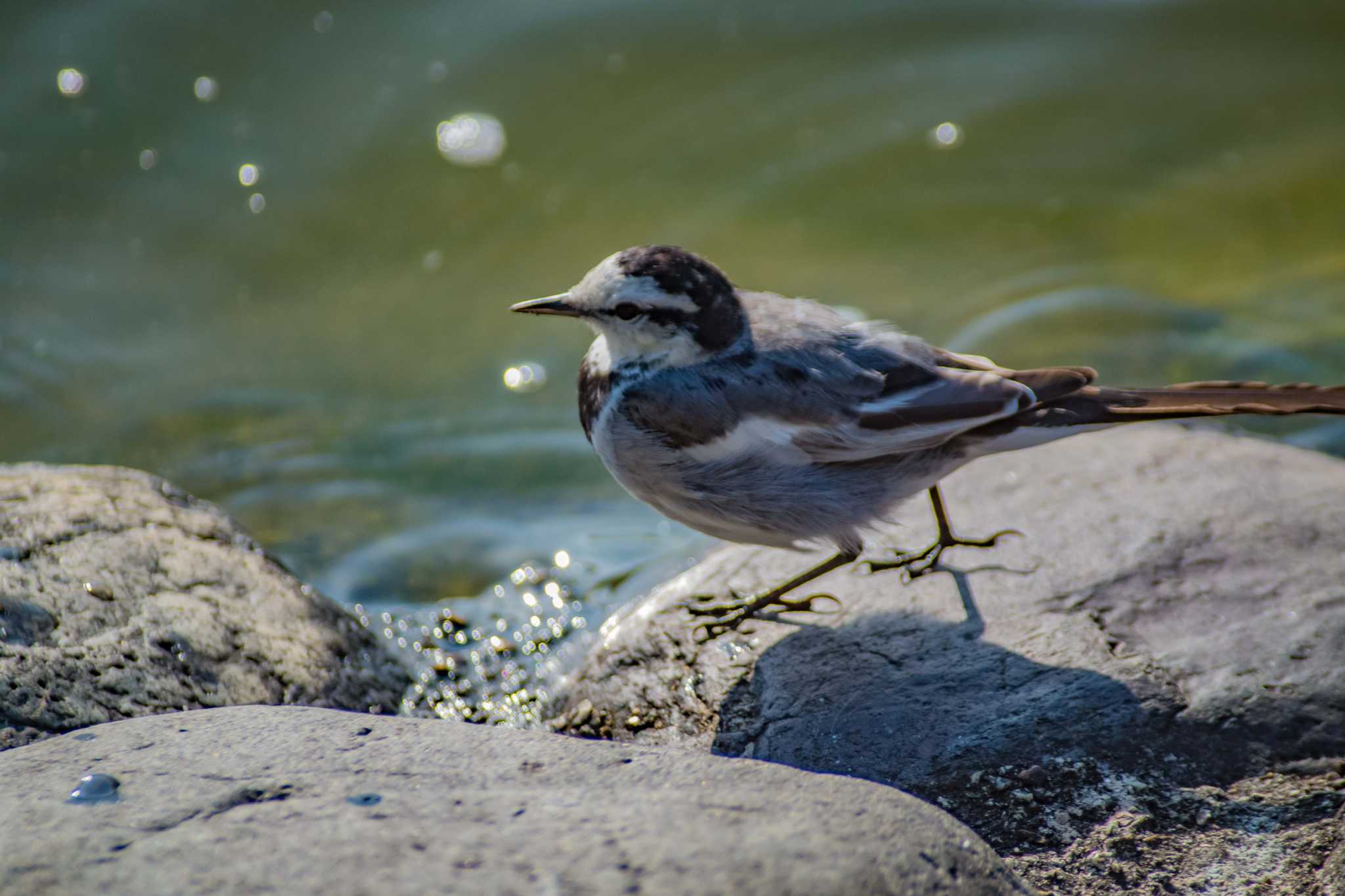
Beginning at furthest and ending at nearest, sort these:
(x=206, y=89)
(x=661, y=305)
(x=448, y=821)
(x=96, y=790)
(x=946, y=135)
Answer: (x=946, y=135)
(x=206, y=89)
(x=661, y=305)
(x=96, y=790)
(x=448, y=821)

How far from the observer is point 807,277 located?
818 centimetres

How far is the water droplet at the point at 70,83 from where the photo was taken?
8.62 m

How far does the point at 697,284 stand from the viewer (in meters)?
4.36

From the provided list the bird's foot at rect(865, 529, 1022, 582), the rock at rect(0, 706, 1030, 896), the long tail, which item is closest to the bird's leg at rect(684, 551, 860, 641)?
the bird's foot at rect(865, 529, 1022, 582)

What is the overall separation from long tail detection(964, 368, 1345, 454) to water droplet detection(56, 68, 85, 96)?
24.4ft

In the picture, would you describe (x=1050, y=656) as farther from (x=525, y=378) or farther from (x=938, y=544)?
(x=525, y=378)

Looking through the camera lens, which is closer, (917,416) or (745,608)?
(917,416)

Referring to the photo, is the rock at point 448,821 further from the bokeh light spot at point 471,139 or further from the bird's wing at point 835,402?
the bokeh light spot at point 471,139

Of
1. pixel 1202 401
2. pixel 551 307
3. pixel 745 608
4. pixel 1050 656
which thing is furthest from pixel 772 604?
pixel 1202 401

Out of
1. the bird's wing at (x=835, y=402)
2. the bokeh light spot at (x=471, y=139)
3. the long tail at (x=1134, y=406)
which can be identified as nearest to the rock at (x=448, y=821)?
the bird's wing at (x=835, y=402)

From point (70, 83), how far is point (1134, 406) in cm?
794

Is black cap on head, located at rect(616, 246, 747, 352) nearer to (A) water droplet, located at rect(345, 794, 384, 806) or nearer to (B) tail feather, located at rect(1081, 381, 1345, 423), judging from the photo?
(B) tail feather, located at rect(1081, 381, 1345, 423)

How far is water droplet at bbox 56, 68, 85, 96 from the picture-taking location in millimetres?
8625

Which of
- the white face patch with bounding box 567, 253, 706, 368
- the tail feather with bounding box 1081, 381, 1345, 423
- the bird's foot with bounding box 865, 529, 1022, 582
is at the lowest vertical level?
the bird's foot with bounding box 865, 529, 1022, 582
